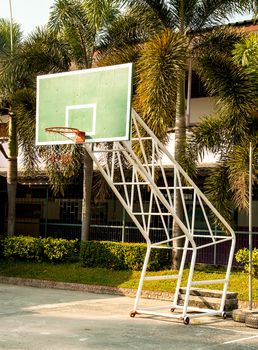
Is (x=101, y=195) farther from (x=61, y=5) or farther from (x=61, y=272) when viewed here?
(x=61, y=5)

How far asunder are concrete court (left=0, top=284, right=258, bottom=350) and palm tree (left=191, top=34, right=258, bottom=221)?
400 cm

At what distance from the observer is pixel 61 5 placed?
20.4 meters

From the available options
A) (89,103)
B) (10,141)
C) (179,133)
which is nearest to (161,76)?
(179,133)

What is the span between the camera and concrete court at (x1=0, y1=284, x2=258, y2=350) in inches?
395

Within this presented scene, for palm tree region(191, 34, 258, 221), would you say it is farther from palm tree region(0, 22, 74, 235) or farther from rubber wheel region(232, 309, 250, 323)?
palm tree region(0, 22, 74, 235)

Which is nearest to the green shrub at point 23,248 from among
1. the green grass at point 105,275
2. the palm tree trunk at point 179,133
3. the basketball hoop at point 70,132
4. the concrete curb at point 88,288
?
the green grass at point 105,275

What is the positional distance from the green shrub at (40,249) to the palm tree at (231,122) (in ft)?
19.2

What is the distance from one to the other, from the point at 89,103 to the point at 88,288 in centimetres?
721

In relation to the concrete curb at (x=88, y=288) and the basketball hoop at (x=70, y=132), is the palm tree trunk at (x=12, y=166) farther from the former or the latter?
the basketball hoop at (x=70, y=132)

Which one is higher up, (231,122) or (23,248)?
(231,122)

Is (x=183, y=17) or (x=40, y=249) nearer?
(x=183, y=17)

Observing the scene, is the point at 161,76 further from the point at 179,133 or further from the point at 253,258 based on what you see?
the point at 253,258

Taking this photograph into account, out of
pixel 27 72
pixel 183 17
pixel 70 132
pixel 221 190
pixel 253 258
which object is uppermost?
pixel 183 17

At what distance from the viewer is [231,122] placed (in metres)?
17.1
